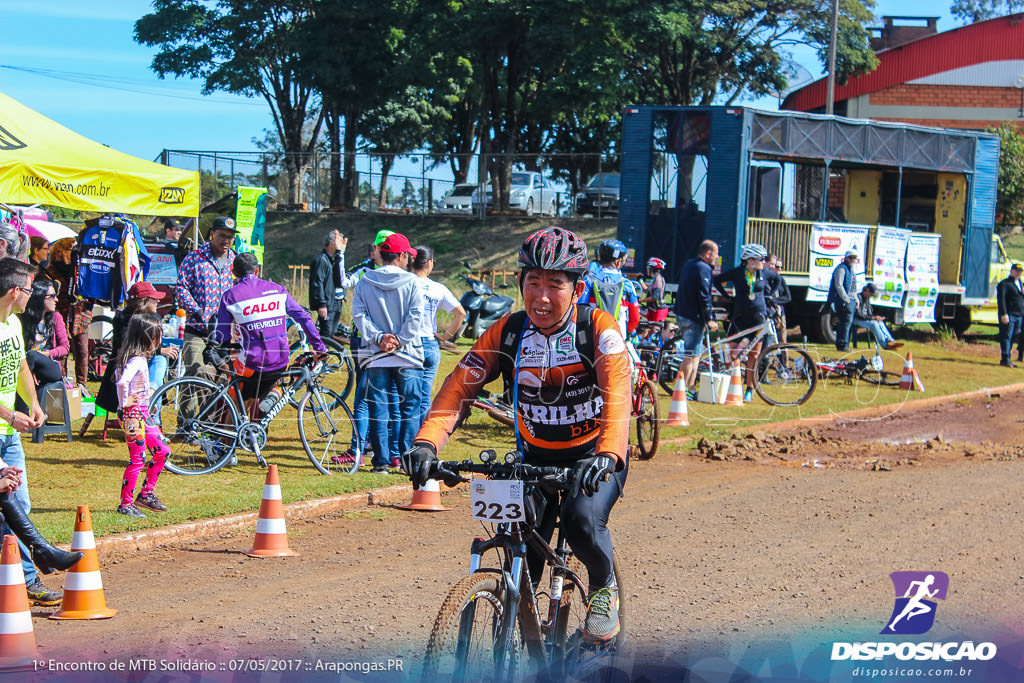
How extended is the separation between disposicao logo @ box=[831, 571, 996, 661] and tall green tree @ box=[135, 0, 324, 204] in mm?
35863

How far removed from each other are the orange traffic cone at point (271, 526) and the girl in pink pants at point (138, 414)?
972 millimetres

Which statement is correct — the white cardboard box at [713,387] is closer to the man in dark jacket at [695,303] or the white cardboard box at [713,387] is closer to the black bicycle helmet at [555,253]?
the man in dark jacket at [695,303]

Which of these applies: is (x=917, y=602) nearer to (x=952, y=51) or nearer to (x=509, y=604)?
(x=509, y=604)

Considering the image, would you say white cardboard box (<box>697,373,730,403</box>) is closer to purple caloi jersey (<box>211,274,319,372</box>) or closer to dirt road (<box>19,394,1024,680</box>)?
dirt road (<box>19,394,1024,680</box>)

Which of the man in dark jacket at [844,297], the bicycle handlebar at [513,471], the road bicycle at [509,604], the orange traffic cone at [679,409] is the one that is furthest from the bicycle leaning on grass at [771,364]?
the bicycle handlebar at [513,471]

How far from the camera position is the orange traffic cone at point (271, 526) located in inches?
277

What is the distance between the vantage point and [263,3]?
40.2 m

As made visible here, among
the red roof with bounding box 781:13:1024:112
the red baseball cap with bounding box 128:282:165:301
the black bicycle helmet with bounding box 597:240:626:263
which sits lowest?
the red baseball cap with bounding box 128:282:165:301

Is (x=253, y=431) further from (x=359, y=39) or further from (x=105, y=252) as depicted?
(x=359, y=39)

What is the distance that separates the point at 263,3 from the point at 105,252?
30.7m

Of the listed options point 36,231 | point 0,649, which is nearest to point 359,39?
point 36,231

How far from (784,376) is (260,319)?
809 centimetres

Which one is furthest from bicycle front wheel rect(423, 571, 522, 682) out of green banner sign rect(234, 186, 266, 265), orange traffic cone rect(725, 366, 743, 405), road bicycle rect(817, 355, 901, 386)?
green banner sign rect(234, 186, 266, 265)

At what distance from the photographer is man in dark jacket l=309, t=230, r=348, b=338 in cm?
1579
